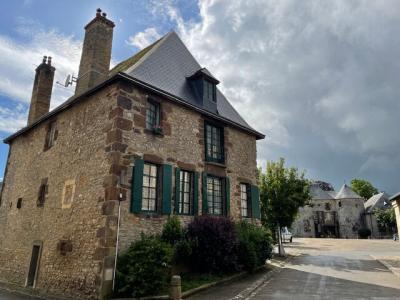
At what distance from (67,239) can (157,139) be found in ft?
13.6

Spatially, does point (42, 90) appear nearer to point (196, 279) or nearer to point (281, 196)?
point (196, 279)

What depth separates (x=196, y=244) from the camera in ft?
32.1

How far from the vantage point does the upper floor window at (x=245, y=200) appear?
43.5 ft

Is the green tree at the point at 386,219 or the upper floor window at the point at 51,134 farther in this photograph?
the green tree at the point at 386,219

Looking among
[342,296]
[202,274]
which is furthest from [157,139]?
[342,296]

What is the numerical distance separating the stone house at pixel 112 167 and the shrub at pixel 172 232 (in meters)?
0.24

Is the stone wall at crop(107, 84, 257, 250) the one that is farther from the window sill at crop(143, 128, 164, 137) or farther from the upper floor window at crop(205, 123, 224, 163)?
the upper floor window at crop(205, 123, 224, 163)

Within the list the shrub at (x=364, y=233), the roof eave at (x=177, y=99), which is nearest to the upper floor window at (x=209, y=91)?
the roof eave at (x=177, y=99)

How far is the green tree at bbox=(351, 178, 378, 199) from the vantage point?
198 feet

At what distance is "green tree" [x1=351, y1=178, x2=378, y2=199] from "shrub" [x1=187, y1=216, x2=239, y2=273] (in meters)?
57.8

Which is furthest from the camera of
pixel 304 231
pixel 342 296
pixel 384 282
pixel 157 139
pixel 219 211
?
pixel 304 231

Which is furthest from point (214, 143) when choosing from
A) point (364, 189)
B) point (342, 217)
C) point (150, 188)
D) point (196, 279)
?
point (364, 189)

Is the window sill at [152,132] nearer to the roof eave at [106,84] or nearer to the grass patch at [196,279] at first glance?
the roof eave at [106,84]

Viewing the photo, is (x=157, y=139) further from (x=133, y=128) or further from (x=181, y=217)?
(x=181, y=217)
